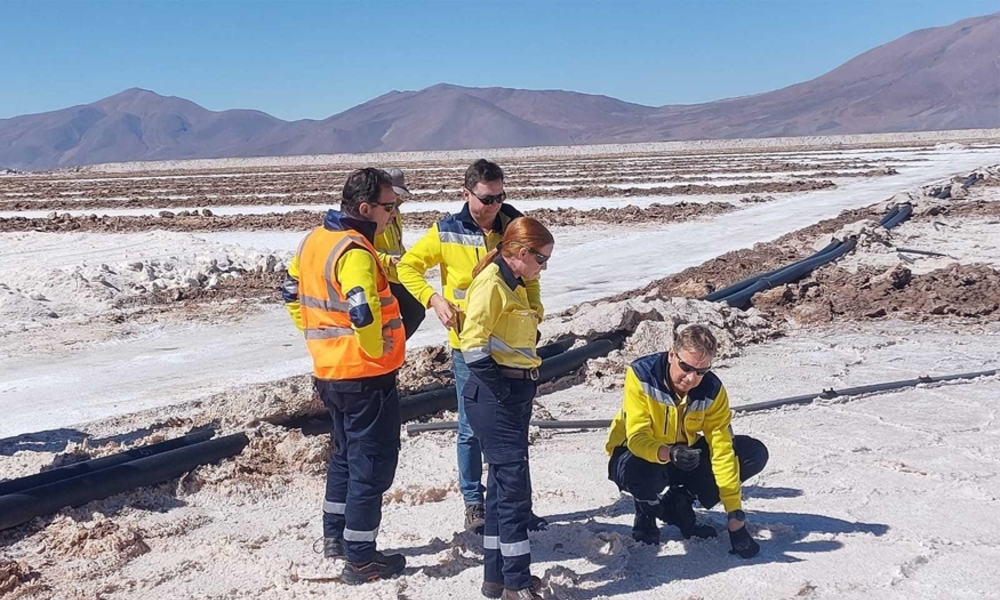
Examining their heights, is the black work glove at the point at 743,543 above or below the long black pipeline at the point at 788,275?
below

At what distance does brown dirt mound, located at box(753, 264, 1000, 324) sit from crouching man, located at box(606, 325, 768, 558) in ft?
18.6

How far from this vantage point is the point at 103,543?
478cm

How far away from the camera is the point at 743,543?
4.56m

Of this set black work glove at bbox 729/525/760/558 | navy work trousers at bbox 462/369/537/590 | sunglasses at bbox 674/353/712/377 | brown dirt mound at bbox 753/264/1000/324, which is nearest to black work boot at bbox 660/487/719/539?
black work glove at bbox 729/525/760/558

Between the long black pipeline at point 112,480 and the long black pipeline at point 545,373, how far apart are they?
1.18 meters

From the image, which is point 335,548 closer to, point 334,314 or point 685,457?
point 334,314

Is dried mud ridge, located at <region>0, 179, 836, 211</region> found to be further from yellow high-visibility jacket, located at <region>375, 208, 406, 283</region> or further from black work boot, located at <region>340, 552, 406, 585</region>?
black work boot, located at <region>340, 552, 406, 585</region>

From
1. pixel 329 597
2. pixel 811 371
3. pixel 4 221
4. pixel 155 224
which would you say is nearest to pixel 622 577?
pixel 329 597

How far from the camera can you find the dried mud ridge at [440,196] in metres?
29.8

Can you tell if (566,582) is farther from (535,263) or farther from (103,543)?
(103,543)

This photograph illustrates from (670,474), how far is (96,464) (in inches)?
114

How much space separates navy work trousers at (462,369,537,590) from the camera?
4055 mm

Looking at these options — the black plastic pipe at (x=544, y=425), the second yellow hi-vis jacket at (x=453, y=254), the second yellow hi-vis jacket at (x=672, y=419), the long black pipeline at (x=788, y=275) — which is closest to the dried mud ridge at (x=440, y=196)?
the long black pipeline at (x=788, y=275)

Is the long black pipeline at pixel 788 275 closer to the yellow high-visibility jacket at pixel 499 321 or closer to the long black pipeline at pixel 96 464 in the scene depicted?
the long black pipeline at pixel 96 464
